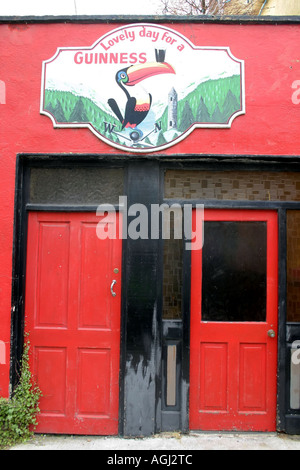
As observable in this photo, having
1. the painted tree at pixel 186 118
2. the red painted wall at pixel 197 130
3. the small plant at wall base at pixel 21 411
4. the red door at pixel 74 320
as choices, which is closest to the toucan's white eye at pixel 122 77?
the red painted wall at pixel 197 130

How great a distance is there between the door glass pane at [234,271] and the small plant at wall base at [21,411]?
1.85 metres

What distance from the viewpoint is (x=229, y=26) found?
3.89m

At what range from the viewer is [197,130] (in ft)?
12.6

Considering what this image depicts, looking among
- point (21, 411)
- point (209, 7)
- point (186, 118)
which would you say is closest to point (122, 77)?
point (186, 118)

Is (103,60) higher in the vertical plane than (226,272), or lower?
higher

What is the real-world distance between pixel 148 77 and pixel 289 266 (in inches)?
94.3

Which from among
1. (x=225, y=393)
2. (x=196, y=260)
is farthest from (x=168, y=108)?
(x=225, y=393)

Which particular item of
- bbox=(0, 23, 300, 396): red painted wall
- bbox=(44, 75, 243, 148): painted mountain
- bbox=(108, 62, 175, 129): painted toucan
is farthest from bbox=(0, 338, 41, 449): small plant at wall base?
bbox=(108, 62, 175, 129): painted toucan

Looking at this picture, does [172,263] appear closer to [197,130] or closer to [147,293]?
[147,293]

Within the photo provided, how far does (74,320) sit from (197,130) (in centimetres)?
229

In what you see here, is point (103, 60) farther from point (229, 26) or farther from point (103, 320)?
point (103, 320)

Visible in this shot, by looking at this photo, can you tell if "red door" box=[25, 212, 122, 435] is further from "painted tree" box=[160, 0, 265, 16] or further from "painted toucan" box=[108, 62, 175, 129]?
"painted tree" box=[160, 0, 265, 16]

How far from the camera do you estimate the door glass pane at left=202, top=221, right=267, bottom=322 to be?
12.9ft

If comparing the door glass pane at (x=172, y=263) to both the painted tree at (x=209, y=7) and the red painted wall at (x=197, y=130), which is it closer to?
the red painted wall at (x=197, y=130)
